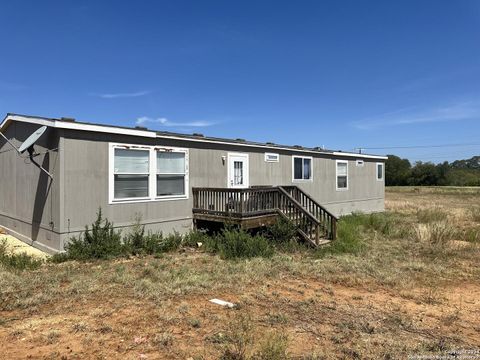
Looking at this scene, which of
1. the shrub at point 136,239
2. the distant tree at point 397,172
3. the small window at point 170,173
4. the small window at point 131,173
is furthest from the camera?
the distant tree at point 397,172

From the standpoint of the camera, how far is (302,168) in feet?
52.1

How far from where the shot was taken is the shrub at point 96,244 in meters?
8.13

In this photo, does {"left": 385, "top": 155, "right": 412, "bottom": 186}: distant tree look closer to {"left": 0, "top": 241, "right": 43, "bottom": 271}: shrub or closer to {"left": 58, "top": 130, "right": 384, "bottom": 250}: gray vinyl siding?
{"left": 58, "top": 130, "right": 384, "bottom": 250}: gray vinyl siding

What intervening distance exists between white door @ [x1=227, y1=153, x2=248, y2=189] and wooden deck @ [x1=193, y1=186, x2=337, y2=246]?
6.16ft

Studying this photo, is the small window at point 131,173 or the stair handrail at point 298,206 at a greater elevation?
the small window at point 131,173

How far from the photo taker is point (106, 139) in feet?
30.0

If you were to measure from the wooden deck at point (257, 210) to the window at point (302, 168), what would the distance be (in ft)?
14.9

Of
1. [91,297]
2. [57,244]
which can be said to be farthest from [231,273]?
[57,244]

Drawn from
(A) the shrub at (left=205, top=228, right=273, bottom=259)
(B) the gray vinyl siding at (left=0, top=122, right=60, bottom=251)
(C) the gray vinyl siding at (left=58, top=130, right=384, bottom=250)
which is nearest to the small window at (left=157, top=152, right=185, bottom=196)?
(C) the gray vinyl siding at (left=58, top=130, right=384, bottom=250)

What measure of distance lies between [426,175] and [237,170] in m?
66.4

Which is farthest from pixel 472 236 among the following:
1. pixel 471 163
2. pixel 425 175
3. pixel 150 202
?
pixel 471 163

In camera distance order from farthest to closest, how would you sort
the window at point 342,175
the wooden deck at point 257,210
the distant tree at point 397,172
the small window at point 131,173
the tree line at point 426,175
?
the distant tree at point 397,172 → the tree line at point 426,175 → the window at point 342,175 → the wooden deck at point 257,210 → the small window at point 131,173

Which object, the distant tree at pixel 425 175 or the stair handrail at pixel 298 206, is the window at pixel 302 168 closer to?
the stair handrail at pixel 298 206

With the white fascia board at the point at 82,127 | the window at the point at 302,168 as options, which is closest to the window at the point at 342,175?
the window at the point at 302,168
